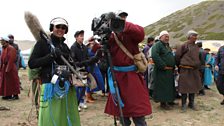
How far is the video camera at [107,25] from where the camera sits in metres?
3.51

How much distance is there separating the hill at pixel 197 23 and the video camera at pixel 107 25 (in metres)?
47.6

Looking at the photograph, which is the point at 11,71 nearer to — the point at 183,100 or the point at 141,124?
the point at 183,100

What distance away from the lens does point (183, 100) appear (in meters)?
7.94

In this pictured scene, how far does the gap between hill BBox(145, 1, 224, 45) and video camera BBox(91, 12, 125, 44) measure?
47.6 m

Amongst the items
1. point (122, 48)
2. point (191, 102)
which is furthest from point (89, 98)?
point (122, 48)

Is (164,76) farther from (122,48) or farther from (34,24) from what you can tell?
(34,24)

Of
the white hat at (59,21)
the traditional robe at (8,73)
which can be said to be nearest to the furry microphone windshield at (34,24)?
the white hat at (59,21)

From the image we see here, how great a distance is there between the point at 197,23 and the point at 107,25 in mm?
60928

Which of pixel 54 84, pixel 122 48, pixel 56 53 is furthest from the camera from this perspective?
pixel 122 48

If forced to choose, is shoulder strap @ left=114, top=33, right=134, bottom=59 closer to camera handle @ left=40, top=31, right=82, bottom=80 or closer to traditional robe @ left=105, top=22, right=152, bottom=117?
traditional robe @ left=105, top=22, right=152, bottom=117

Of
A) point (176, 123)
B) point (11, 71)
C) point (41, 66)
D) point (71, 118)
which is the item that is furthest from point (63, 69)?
point (11, 71)

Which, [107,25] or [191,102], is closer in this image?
[107,25]

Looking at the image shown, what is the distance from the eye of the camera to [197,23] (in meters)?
61.9

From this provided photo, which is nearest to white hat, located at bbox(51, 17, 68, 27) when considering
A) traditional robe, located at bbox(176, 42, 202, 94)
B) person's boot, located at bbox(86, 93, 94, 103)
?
traditional robe, located at bbox(176, 42, 202, 94)
